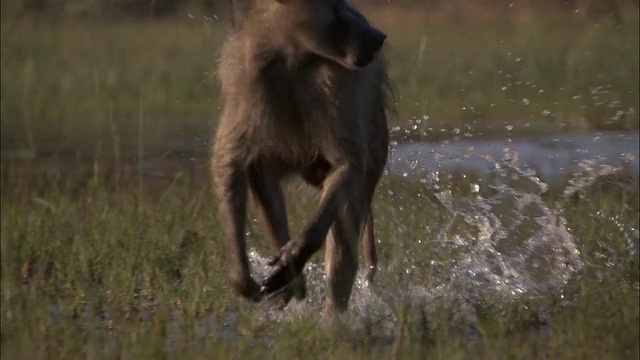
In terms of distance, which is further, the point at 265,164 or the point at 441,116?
the point at 441,116

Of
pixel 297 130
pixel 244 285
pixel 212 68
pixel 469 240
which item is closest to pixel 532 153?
pixel 212 68

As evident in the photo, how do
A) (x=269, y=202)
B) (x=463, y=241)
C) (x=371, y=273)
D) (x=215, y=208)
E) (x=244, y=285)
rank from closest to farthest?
1. (x=244, y=285)
2. (x=269, y=202)
3. (x=371, y=273)
4. (x=463, y=241)
5. (x=215, y=208)

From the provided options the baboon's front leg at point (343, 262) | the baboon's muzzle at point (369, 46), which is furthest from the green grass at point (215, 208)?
the baboon's muzzle at point (369, 46)

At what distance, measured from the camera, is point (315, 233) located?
172 inches

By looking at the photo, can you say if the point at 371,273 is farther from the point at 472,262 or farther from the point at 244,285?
the point at 244,285

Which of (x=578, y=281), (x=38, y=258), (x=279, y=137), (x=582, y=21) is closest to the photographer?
(x=279, y=137)

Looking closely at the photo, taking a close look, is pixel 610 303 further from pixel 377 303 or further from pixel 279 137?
pixel 279 137

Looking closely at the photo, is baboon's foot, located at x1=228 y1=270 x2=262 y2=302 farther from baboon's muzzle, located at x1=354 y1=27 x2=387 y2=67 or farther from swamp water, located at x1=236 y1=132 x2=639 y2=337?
baboon's muzzle, located at x1=354 y1=27 x2=387 y2=67

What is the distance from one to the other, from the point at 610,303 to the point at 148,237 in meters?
1.84

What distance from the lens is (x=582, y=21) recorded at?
1089 centimetres

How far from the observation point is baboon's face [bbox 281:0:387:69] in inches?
169

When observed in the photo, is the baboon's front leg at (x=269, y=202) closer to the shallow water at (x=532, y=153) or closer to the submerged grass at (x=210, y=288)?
the submerged grass at (x=210, y=288)

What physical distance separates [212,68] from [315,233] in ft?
12.8

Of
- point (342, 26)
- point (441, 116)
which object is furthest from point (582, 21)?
point (342, 26)
